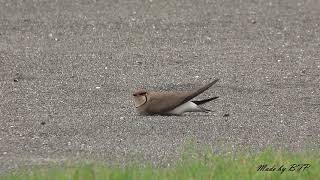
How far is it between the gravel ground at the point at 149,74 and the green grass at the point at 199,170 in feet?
1.47

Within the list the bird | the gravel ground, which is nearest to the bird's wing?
the bird

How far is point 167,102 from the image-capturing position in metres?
9.09

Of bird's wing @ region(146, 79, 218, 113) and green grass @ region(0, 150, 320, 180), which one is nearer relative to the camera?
green grass @ region(0, 150, 320, 180)

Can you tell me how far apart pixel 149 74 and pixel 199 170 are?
4343mm

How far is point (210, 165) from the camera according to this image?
22.2 ft

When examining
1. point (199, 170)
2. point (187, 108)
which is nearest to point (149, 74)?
point (187, 108)

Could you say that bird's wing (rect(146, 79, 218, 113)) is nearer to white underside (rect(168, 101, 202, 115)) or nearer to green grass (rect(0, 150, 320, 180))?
white underside (rect(168, 101, 202, 115))

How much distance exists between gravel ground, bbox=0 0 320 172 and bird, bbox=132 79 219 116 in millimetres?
96

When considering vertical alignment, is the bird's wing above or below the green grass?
above

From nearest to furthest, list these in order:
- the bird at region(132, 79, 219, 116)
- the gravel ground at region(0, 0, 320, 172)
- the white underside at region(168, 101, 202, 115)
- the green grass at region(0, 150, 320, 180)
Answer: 1. the green grass at region(0, 150, 320, 180)
2. the gravel ground at region(0, 0, 320, 172)
3. the bird at region(132, 79, 219, 116)
4. the white underside at region(168, 101, 202, 115)

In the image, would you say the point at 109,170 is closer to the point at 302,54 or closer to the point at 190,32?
the point at 302,54

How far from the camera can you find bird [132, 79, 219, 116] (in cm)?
903

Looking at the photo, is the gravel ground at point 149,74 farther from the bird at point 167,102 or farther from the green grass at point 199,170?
the green grass at point 199,170

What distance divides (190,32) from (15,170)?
20.4 feet
